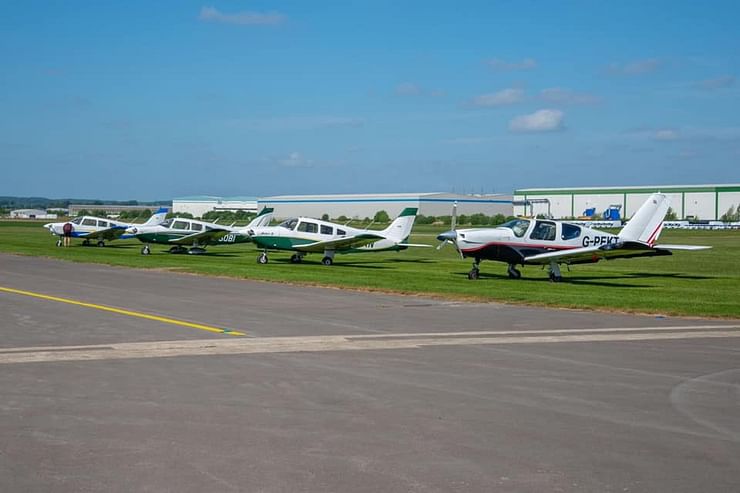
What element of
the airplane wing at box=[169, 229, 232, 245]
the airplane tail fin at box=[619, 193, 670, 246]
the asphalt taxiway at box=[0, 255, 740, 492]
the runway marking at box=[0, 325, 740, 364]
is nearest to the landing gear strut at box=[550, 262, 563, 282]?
the airplane tail fin at box=[619, 193, 670, 246]

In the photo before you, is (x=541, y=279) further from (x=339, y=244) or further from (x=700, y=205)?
(x=700, y=205)

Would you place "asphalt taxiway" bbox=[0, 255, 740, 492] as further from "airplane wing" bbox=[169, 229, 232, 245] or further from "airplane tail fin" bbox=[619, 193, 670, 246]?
"airplane wing" bbox=[169, 229, 232, 245]

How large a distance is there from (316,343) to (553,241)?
16.4 m

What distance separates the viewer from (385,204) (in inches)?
5477

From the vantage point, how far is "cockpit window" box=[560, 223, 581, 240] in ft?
90.9

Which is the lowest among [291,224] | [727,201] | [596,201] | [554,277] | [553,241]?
[554,277]

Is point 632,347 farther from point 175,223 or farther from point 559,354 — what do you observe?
point 175,223

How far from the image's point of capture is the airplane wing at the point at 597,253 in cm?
2580

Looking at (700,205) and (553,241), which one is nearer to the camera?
(553,241)

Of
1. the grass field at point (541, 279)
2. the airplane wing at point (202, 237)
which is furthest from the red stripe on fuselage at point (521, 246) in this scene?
the airplane wing at point (202, 237)

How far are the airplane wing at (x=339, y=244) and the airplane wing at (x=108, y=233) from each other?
2077 centimetres

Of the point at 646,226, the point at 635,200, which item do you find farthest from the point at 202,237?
the point at 635,200

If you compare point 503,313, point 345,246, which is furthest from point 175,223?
point 503,313

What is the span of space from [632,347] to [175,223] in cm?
3540
